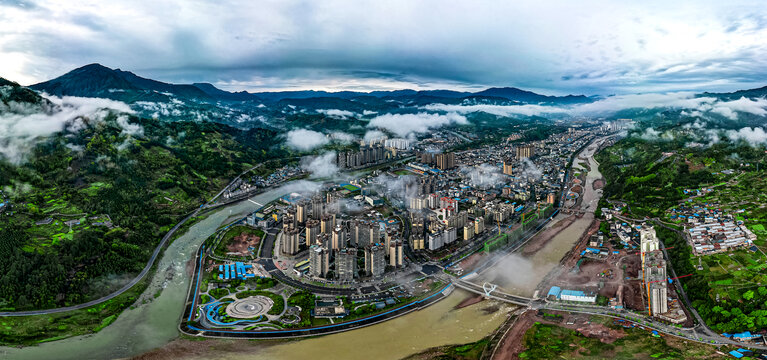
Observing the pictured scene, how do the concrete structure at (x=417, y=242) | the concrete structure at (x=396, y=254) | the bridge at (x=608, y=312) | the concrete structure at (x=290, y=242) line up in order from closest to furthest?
1. the bridge at (x=608, y=312)
2. the concrete structure at (x=396, y=254)
3. the concrete structure at (x=290, y=242)
4. the concrete structure at (x=417, y=242)

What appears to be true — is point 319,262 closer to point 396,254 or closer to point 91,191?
point 396,254

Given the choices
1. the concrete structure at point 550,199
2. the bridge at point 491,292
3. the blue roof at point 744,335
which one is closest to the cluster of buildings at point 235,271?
the bridge at point 491,292

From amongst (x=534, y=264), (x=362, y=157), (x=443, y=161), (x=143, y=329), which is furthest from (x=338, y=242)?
(x=362, y=157)

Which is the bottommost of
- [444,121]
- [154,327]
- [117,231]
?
[154,327]

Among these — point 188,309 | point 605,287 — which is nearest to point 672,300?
point 605,287

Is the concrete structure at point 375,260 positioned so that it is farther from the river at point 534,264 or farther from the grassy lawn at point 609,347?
the grassy lawn at point 609,347

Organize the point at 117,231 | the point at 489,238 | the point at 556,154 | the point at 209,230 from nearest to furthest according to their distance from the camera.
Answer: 1. the point at 117,231
2. the point at 489,238
3. the point at 209,230
4. the point at 556,154

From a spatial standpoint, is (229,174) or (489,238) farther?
(229,174)

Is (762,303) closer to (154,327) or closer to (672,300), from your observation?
(672,300)
